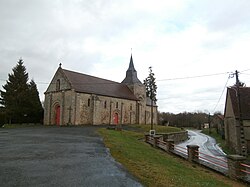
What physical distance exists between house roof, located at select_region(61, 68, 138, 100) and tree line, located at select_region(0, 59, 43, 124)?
30.1 ft

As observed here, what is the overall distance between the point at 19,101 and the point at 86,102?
1215 cm

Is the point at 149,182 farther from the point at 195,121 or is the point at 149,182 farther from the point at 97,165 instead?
the point at 195,121

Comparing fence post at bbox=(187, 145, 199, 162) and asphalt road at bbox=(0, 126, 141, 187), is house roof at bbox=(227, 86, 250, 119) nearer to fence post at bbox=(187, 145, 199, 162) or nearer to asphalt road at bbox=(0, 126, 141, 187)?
fence post at bbox=(187, 145, 199, 162)

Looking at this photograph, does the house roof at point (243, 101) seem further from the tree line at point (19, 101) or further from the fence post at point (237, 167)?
the tree line at point (19, 101)

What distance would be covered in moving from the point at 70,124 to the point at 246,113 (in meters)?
21.9

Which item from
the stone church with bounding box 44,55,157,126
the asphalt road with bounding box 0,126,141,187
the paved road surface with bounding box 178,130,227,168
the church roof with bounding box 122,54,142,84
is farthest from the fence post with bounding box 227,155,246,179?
the church roof with bounding box 122,54,142,84

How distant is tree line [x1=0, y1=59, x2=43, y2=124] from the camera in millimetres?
36875

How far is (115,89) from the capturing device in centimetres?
4159

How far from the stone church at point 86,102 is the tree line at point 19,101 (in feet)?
12.9

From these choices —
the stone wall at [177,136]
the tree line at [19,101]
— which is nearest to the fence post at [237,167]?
the stone wall at [177,136]

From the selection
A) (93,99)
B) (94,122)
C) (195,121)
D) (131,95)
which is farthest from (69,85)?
(195,121)

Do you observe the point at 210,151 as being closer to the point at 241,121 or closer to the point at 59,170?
the point at 241,121

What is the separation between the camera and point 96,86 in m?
37.7

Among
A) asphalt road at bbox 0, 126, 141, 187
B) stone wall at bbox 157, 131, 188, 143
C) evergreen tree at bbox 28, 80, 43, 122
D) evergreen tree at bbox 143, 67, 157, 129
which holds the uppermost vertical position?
evergreen tree at bbox 143, 67, 157, 129
